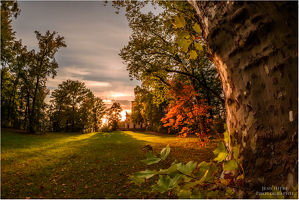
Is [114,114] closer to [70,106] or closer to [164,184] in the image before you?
[70,106]

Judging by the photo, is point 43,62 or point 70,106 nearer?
point 43,62

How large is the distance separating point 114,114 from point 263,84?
41975 millimetres

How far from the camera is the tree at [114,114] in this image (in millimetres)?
40281

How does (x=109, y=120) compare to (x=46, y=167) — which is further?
(x=109, y=120)

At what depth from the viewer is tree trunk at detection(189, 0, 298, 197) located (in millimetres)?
545

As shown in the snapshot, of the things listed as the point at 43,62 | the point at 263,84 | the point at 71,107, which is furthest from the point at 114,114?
the point at 263,84

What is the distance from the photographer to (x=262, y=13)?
2.06 ft

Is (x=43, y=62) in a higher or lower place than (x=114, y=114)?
higher

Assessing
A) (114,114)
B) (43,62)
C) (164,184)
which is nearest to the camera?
(164,184)

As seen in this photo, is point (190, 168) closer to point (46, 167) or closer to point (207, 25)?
point (207, 25)

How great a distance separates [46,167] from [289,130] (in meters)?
8.53

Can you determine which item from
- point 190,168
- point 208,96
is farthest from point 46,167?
point 208,96

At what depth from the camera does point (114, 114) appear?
41.1m

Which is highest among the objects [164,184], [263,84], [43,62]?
[43,62]
